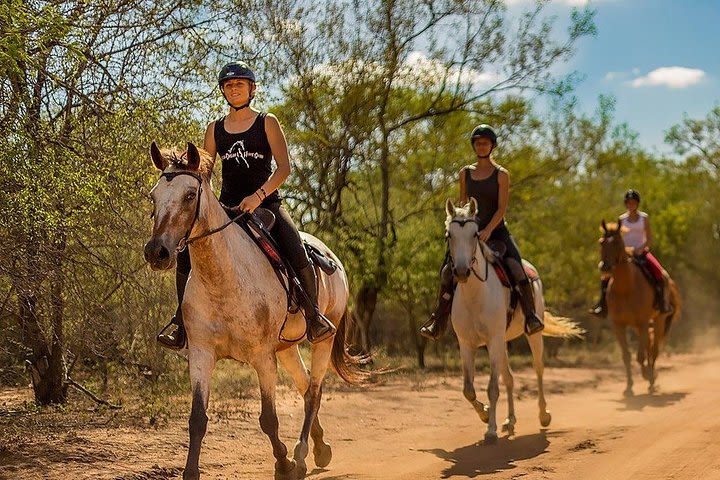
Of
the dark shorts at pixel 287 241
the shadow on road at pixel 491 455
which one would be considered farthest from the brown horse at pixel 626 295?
the dark shorts at pixel 287 241

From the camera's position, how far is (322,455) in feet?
28.8

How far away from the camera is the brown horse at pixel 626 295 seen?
53.6ft

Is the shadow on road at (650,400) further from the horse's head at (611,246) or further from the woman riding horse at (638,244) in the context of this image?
the horse's head at (611,246)

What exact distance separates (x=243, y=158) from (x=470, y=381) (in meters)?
4.30

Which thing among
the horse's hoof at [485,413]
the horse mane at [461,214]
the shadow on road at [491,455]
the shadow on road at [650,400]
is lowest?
the shadow on road at [491,455]

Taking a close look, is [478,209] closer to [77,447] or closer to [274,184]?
[274,184]

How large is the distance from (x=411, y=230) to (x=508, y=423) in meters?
10.5

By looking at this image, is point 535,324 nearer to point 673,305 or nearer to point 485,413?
point 485,413

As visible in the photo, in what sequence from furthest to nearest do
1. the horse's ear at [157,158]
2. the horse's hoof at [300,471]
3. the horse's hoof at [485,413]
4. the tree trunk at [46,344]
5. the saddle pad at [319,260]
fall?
the horse's hoof at [485,413], the tree trunk at [46,344], the saddle pad at [319,260], the horse's hoof at [300,471], the horse's ear at [157,158]

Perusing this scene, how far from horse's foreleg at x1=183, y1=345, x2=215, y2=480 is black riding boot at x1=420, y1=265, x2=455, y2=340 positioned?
467cm

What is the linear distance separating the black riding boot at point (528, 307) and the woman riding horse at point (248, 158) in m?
4.32

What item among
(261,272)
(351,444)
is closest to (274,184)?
(261,272)

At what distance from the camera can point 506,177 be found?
1116cm

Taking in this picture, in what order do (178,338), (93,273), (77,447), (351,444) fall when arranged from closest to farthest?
(178,338), (77,447), (93,273), (351,444)
